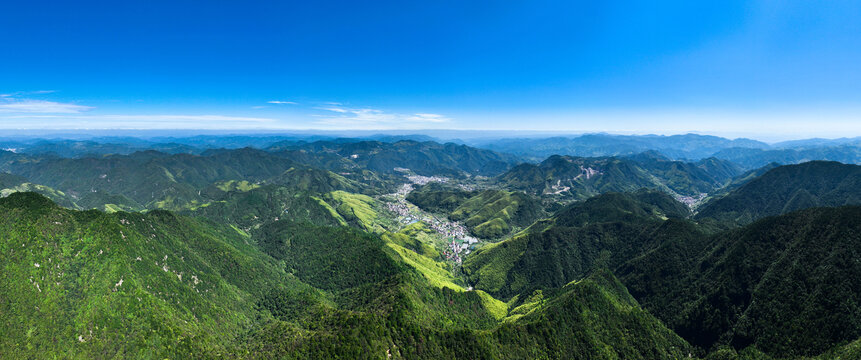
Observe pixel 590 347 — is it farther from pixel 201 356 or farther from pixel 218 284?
pixel 218 284

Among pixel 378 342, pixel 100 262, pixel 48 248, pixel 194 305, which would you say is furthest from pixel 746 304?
pixel 48 248

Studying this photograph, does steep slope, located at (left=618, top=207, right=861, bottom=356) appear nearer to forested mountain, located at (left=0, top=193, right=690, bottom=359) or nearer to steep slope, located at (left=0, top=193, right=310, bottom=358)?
forested mountain, located at (left=0, top=193, right=690, bottom=359)

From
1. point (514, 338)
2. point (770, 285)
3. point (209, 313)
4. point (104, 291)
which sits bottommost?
point (209, 313)

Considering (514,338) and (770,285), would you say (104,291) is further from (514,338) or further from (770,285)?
(770,285)

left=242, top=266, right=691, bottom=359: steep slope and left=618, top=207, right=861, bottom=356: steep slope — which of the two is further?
left=618, top=207, right=861, bottom=356: steep slope

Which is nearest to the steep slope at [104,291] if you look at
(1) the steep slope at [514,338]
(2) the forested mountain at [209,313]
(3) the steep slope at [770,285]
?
(2) the forested mountain at [209,313]

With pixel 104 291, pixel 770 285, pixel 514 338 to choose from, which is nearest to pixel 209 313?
pixel 104 291

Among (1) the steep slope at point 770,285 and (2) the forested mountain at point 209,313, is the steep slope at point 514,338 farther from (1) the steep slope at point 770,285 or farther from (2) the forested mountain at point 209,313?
(1) the steep slope at point 770,285

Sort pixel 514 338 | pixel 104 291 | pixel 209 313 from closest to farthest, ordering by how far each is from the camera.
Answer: pixel 514 338, pixel 104 291, pixel 209 313

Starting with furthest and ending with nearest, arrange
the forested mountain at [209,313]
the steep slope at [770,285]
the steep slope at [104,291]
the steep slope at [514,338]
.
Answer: the steep slope at [104,291], the steep slope at [770,285], the forested mountain at [209,313], the steep slope at [514,338]

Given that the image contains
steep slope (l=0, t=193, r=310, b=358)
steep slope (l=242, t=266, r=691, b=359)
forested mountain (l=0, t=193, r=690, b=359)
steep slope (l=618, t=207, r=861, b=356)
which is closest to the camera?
steep slope (l=242, t=266, r=691, b=359)

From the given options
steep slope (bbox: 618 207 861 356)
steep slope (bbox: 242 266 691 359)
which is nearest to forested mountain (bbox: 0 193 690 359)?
steep slope (bbox: 242 266 691 359)
